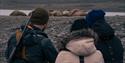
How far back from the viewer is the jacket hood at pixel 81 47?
4492 millimetres

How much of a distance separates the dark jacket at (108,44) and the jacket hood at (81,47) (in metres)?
0.93

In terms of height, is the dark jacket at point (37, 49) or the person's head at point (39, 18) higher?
the person's head at point (39, 18)

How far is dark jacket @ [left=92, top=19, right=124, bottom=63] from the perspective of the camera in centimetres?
544

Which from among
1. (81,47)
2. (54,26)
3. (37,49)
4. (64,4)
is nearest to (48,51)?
(37,49)

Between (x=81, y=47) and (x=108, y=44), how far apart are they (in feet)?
3.49

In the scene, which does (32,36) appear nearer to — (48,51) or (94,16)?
(48,51)

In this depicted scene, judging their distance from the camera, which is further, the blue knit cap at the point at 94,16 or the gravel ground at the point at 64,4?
the gravel ground at the point at 64,4

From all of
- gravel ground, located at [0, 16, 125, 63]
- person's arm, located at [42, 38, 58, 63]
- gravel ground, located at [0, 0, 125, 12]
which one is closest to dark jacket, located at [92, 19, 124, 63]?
person's arm, located at [42, 38, 58, 63]

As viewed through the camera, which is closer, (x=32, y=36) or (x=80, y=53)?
(x=80, y=53)

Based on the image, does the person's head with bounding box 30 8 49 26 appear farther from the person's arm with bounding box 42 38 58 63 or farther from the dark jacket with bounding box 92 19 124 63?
the dark jacket with bounding box 92 19 124 63

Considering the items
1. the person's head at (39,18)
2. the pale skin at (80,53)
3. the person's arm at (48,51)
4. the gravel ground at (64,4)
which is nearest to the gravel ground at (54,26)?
the person's head at (39,18)

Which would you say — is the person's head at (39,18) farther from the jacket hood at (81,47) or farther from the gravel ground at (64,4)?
the gravel ground at (64,4)

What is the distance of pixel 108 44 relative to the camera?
5516 mm

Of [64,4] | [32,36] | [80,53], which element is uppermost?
[80,53]
